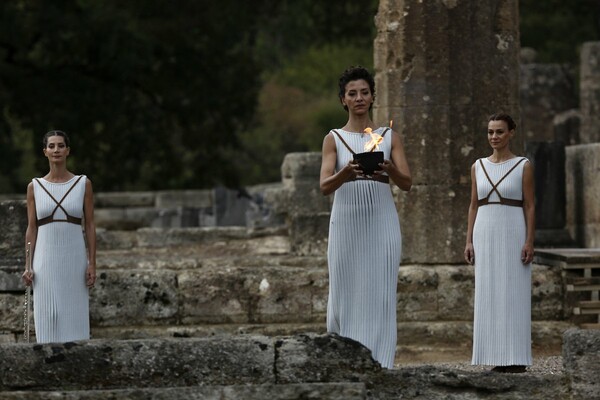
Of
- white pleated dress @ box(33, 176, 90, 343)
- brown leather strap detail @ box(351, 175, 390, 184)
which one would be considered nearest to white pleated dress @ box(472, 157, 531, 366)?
brown leather strap detail @ box(351, 175, 390, 184)

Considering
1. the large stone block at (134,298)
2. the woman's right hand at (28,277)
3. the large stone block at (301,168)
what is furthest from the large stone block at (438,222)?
the large stone block at (301,168)

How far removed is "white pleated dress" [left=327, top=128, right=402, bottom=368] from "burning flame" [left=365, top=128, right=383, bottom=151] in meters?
0.05

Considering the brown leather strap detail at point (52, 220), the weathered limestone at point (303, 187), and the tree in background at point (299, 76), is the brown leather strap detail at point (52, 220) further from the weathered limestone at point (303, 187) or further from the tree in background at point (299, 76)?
the tree in background at point (299, 76)

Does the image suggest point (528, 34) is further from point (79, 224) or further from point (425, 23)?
point (79, 224)

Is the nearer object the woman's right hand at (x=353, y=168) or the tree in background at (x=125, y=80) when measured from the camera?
the woman's right hand at (x=353, y=168)

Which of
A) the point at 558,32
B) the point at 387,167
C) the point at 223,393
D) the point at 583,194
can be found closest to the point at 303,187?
the point at 583,194

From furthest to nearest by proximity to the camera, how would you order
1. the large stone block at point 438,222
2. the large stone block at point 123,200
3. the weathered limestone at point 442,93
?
the large stone block at point 123,200, the large stone block at point 438,222, the weathered limestone at point 442,93

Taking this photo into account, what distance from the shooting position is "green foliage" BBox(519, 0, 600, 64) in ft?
125

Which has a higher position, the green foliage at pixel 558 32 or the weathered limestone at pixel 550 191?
the green foliage at pixel 558 32

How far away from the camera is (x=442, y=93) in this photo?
12328mm

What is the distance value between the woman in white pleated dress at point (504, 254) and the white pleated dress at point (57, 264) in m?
2.44

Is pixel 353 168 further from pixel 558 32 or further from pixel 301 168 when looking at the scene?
pixel 558 32

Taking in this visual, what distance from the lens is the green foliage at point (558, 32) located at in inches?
1501

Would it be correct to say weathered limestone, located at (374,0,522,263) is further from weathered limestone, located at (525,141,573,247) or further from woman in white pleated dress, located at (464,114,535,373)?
weathered limestone, located at (525,141,573,247)
